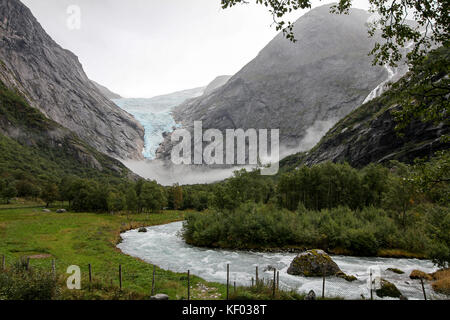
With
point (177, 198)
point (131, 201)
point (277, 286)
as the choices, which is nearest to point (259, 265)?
point (277, 286)

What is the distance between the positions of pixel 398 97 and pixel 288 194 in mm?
69715

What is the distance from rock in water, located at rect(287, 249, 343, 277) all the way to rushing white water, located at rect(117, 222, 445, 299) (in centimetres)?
96

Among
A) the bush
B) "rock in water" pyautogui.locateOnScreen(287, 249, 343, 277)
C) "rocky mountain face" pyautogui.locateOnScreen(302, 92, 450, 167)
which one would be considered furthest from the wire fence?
"rocky mountain face" pyautogui.locateOnScreen(302, 92, 450, 167)

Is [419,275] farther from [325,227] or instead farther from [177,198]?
[177,198]

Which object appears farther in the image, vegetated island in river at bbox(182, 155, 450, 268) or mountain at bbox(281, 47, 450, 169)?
mountain at bbox(281, 47, 450, 169)

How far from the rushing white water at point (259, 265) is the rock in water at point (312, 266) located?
964 millimetres

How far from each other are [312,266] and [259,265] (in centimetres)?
696

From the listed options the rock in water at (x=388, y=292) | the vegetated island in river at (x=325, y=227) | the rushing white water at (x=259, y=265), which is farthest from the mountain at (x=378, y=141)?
the rock in water at (x=388, y=292)

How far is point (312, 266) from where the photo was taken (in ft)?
87.6

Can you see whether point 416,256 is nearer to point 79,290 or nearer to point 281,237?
point 281,237

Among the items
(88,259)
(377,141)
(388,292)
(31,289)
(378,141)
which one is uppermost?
(377,141)

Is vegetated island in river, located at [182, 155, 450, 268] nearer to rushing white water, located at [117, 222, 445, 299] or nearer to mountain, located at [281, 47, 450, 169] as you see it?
rushing white water, located at [117, 222, 445, 299]

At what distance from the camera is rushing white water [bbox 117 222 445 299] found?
22.9 m
